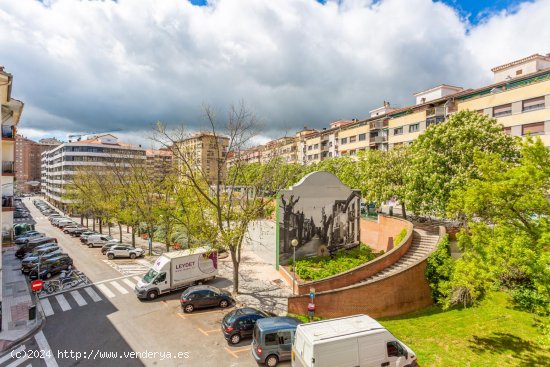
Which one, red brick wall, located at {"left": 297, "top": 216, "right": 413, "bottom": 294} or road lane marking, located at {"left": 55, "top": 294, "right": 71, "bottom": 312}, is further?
red brick wall, located at {"left": 297, "top": 216, "right": 413, "bottom": 294}

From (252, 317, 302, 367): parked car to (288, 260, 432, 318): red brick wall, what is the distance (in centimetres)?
458

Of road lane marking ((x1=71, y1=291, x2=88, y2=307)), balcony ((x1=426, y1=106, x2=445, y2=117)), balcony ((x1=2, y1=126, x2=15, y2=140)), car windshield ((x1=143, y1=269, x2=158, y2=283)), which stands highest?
balcony ((x1=426, y1=106, x2=445, y2=117))

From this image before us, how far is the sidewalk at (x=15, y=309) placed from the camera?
16312mm

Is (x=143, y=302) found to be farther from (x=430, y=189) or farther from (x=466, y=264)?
(x=430, y=189)

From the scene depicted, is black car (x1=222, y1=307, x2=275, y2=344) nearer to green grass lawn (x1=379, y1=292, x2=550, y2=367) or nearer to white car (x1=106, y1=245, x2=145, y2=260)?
green grass lawn (x1=379, y1=292, x2=550, y2=367)

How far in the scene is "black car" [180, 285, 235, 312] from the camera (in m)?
18.9

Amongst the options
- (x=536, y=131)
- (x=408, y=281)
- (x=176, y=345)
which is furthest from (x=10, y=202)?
(x=536, y=131)

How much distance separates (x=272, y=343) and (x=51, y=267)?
75.9 feet

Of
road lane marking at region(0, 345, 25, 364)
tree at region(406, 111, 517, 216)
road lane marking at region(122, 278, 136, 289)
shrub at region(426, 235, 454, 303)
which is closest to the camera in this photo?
road lane marking at region(0, 345, 25, 364)

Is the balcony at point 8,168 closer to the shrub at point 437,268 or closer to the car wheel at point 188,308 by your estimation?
the car wheel at point 188,308

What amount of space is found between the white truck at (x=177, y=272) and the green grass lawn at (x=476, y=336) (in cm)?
1298

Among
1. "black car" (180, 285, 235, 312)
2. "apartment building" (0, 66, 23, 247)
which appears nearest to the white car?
"apartment building" (0, 66, 23, 247)

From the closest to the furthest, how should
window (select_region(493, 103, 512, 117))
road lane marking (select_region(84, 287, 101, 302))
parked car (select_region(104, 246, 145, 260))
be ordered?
1. road lane marking (select_region(84, 287, 101, 302))
2. parked car (select_region(104, 246, 145, 260))
3. window (select_region(493, 103, 512, 117))

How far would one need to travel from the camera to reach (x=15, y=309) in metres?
19.8
